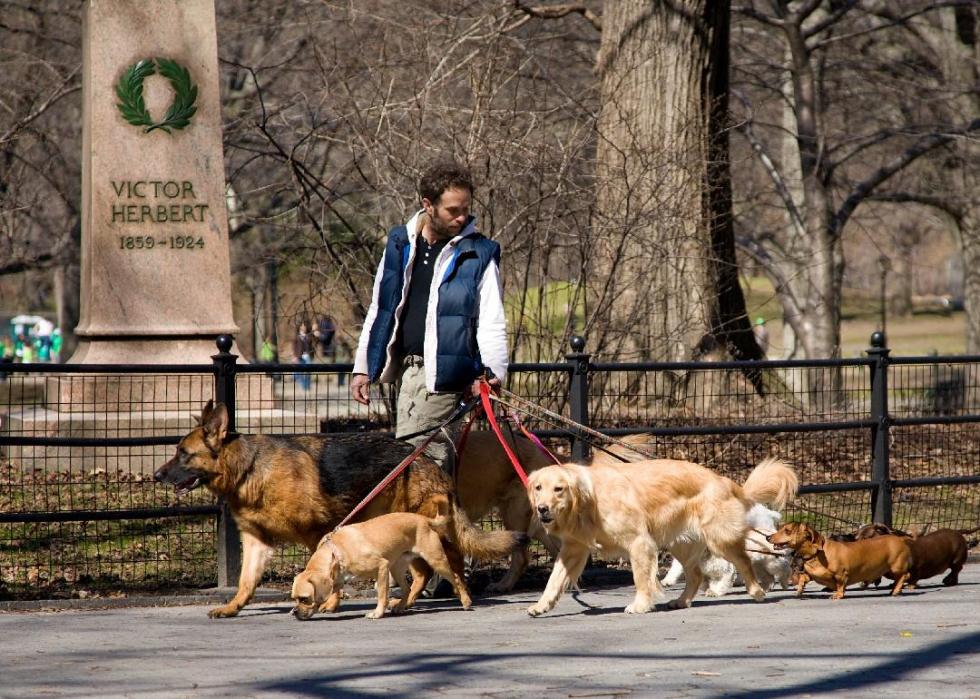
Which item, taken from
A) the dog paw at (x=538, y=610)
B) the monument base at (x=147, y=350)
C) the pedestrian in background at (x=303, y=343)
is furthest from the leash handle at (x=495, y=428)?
the monument base at (x=147, y=350)

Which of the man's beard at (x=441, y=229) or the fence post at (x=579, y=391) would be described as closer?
the man's beard at (x=441, y=229)

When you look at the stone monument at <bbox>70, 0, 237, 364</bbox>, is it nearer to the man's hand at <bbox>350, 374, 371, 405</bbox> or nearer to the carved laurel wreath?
the carved laurel wreath

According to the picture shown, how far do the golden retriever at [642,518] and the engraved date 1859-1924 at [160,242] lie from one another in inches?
272

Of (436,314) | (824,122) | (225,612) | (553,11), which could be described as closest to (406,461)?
(436,314)

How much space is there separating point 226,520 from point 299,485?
1.18 metres

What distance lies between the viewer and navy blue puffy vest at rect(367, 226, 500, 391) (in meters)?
8.46

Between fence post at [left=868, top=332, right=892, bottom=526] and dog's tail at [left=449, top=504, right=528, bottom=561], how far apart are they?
3841 millimetres

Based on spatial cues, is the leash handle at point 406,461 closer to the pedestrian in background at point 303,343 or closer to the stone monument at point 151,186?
the pedestrian in background at point 303,343

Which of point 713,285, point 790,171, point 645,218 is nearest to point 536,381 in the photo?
point 645,218

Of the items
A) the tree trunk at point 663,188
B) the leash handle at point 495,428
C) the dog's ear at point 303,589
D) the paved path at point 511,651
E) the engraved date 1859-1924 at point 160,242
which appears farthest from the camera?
the engraved date 1859-1924 at point 160,242

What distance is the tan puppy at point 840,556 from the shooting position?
8.77m

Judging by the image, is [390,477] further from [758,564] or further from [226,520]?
[758,564]

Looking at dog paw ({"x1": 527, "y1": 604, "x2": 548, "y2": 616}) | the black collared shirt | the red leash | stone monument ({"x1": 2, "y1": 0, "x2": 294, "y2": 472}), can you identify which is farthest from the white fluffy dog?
stone monument ({"x1": 2, "y1": 0, "x2": 294, "y2": 472})

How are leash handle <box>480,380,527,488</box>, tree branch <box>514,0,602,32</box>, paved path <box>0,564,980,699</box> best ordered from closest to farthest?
paved path <box>0,564,980,699</box> → leash handle <box>480,380,527,488</box> → tree branch <box>514,0,602,32</box>
